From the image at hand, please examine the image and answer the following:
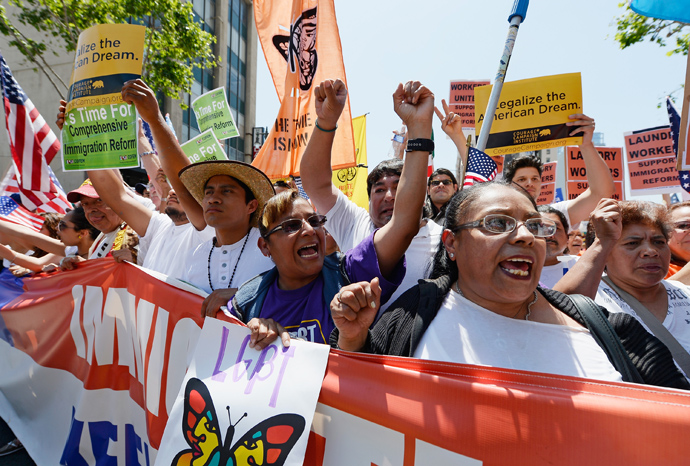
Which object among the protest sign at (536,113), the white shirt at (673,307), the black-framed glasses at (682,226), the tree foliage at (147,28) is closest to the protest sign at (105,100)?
the protest sign at (536,113)

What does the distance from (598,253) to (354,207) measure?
1.36m

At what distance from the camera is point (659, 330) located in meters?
1.82

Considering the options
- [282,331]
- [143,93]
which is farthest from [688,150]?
[143,93]

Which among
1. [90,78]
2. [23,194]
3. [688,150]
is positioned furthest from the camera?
[23,194]

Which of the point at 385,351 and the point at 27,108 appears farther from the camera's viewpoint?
the point at 27,108

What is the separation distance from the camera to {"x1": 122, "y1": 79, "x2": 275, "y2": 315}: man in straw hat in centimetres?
245

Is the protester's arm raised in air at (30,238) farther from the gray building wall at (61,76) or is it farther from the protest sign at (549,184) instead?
the gray building wall at (61,76)

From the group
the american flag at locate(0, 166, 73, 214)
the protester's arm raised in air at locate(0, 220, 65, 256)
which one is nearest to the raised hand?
the protester's arm raised in air at locate(0, 220, 65, 256)

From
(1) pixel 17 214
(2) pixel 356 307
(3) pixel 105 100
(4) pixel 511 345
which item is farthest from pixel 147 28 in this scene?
(4) pixel 511 345

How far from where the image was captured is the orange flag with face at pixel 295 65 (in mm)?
3360

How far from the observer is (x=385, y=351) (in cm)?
143

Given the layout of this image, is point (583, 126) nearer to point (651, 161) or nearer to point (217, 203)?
point (217, 203)

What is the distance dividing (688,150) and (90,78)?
3851mm

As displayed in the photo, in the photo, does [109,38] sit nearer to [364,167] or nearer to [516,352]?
[516,352]
